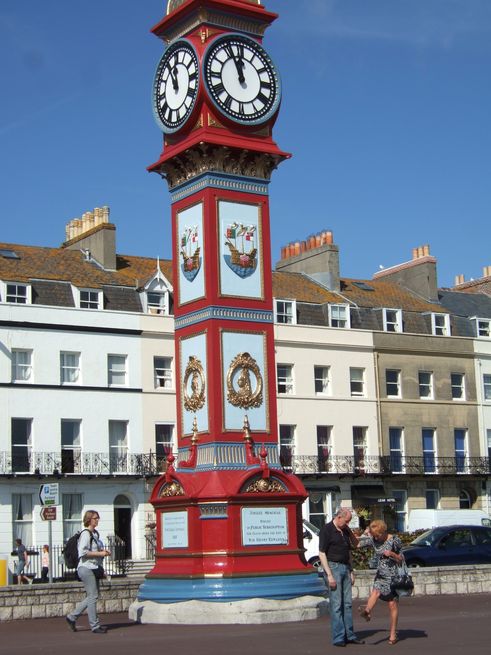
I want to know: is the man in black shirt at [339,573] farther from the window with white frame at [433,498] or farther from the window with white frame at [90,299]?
the window with white frame at [433,498]

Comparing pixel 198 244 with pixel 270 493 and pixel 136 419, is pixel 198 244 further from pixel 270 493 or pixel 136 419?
pixel 136 419

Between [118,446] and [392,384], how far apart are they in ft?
45.1

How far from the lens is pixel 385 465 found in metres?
52.3

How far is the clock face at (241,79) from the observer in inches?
910

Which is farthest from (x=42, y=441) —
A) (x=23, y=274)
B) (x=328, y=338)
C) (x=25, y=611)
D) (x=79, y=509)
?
(x=25, y=611)

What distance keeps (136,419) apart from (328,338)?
9981mm

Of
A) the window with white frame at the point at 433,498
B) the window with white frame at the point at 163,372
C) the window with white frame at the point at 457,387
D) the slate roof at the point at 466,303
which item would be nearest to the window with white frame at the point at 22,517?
the window with white frame at the point at 163,372

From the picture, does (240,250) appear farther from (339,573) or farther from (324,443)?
(324,443)

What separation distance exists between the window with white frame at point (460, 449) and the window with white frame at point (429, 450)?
1187 millimetres

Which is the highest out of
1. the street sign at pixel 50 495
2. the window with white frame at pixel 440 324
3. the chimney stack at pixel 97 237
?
the chimney stack at pixel 97 237

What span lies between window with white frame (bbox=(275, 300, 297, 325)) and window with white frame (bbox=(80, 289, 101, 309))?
8.34 meters

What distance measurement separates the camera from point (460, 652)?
1498 centimetres

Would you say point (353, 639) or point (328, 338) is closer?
point (353, 639)

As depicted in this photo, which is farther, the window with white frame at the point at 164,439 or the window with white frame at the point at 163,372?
the window with white frame at the point at 163,372
